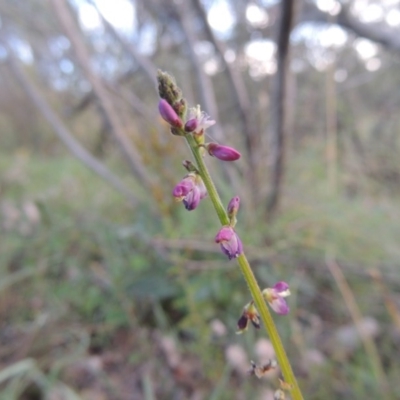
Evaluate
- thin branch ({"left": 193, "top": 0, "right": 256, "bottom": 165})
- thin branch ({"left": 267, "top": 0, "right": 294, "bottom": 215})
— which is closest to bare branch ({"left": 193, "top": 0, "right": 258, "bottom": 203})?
thin branch ({"left": 193, "top": 0, "right": 256, "bottom": 165})

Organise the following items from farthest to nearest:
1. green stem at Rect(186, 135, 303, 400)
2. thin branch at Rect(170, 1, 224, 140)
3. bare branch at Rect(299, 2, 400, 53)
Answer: bare branch at Rect(299, 2, 400, 53), thin branch at Rect(170, 1, 224, 140), green stem at Rect(186, 135, 303, 400)

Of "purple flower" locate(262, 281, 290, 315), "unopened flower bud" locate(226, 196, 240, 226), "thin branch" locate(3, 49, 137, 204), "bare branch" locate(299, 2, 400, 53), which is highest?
"bare branch" locate(299, 2, 400, 53)

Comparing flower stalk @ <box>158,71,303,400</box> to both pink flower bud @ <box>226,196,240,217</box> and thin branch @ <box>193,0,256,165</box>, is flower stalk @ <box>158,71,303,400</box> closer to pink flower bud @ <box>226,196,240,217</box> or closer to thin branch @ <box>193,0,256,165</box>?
pink flower bud @ <box>226,196,240,217</box>

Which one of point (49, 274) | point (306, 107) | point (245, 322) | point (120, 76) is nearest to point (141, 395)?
point (49, 274)

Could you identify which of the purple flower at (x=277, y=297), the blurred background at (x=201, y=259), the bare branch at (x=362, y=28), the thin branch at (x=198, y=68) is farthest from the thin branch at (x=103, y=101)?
the purple flower at (x=277, y=297)

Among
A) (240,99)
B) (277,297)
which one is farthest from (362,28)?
(277,297)
